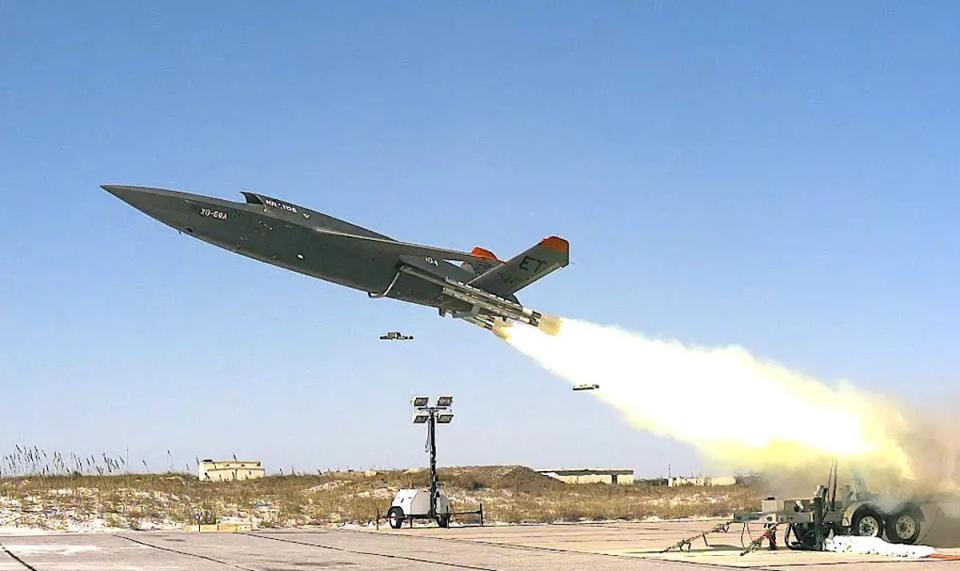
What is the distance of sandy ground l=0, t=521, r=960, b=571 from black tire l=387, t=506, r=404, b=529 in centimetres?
225

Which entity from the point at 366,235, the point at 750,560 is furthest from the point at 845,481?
the point at 366,235

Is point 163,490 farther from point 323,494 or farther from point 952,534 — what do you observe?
point 952,534

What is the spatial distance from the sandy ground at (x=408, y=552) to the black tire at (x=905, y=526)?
39.3 inches

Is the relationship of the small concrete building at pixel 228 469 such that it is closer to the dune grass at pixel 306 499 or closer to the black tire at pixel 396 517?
the dune grass at pixel 306 499

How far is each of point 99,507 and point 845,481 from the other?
37.5 meters

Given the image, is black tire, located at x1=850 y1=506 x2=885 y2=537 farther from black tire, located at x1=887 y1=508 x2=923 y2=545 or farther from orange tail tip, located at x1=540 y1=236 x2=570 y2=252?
orange tail tip, located at x1=540 y1=236 x2=570 y2=252

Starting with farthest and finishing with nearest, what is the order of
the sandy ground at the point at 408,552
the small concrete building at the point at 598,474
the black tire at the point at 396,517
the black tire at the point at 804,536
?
the small concrete building at the point at 598,474 < the black tire at the point at 396,517 < the black tire at the point at 804,536 < the sandy ground at the point at 408,552

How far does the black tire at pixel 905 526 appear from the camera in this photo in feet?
94.2

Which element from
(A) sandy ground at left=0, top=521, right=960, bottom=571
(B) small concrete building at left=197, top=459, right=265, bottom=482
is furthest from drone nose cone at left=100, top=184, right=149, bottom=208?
(B) small concrete building at left=197, top=459, right=265, bottom=482

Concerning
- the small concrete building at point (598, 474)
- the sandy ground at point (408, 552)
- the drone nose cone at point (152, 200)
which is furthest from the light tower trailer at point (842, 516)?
the small concrete building at point (598, 474)

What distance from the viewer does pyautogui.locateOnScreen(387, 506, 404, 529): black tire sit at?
44266mm

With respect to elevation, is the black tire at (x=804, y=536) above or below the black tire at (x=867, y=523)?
below

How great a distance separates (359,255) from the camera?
3322 centimetres

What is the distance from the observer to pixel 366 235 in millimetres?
34000
